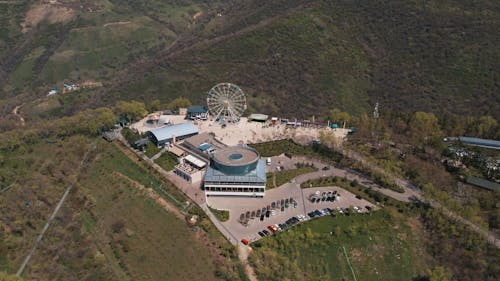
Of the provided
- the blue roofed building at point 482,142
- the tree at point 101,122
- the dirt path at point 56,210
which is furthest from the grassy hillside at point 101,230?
the blue roofed building at point 482,142

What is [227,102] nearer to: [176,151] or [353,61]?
[176,151]

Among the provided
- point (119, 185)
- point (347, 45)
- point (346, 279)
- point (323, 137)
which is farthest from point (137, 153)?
point (347, 45)

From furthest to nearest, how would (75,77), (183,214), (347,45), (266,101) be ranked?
(75,77), (347,45), (266,101), (183,214)

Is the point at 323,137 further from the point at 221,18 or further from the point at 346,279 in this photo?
the point at 221,18

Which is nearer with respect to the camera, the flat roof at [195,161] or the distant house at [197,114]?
the flat roof at [195,161]

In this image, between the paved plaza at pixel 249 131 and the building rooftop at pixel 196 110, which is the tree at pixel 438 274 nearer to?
the paved plaza at pixel 249 131

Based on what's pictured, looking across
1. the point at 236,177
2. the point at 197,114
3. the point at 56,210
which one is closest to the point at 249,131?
the point at 197,114

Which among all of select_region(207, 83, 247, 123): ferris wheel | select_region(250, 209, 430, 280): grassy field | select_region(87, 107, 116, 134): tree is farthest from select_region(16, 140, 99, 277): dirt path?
select_region(250, 209, 430, 280): grassy field
